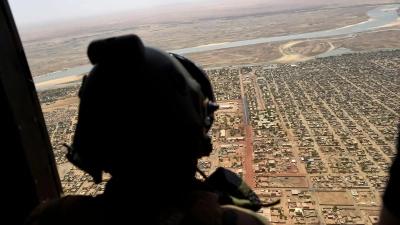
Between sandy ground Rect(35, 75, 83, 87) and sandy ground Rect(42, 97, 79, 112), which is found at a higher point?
sandy ground Rect(35, 75, 83, 87)

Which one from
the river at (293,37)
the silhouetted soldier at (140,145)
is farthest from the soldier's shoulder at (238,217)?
the river at (293,37)

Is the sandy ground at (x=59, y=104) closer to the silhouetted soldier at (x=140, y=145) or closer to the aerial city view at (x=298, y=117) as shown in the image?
the aerial city view at (x=298, y=117)

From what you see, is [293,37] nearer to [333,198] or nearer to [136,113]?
[333,198]

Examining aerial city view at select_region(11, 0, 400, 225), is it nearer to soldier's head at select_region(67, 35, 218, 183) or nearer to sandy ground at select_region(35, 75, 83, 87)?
sandy ground at select_region(35, 75, 83, 87)

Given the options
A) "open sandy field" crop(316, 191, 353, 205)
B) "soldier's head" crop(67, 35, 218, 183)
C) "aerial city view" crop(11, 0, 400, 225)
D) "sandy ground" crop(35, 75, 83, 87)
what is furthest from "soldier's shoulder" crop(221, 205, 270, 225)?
"sandy ground" crop(35, 75, 83, 87)

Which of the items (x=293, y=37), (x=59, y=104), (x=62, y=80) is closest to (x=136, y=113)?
(x=59, y=104)

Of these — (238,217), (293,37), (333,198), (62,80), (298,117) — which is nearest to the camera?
(238,217)

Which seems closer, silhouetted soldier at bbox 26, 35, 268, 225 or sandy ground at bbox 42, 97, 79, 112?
silhouetted soldier at bbox 26, 35, 268, 225
